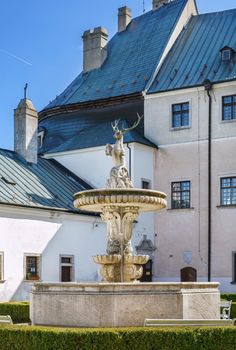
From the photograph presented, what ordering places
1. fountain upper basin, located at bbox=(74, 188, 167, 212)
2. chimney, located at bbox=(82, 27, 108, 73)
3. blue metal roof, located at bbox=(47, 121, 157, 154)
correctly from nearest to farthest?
fountain upper basin, located at bbox=(74, 188, 167, 212) < blue metal roof, located at bbox=(47, 121, 157, 154) < chimney, located at bbox=(82, 27, 108, 73)

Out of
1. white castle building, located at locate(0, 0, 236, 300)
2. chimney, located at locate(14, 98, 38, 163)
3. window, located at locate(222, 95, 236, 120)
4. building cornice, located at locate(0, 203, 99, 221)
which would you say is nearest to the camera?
building cornice, located at locate(0, 203, 99, 221)

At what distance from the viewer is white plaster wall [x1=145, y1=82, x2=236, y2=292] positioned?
28.2 m

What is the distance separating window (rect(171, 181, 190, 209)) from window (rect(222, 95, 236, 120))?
347 centimetres

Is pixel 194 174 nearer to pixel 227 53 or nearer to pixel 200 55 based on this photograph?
pixel 227 53

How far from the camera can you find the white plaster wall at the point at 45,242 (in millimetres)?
23922

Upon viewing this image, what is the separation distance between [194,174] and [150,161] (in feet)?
7.32

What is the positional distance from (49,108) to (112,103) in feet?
13.7

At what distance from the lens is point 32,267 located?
982 inches

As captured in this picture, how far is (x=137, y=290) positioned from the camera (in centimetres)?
1288

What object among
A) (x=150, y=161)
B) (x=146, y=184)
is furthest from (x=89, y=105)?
(x=146, y=184)

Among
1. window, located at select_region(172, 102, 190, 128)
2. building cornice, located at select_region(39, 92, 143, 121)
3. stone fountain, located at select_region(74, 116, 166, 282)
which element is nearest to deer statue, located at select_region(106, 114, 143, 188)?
stone fountain, located at select_region(74, 116, 166, 282)

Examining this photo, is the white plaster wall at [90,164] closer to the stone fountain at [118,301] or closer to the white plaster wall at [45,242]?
the white plaster wall at [45,242]

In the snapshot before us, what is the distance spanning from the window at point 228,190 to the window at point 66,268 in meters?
7.21

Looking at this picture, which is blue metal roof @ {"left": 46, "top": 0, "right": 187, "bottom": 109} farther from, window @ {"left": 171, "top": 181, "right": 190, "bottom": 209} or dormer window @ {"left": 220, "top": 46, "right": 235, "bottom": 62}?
window @ {"left": 171, "top": 181, "right": 190, "bottom": 209}
